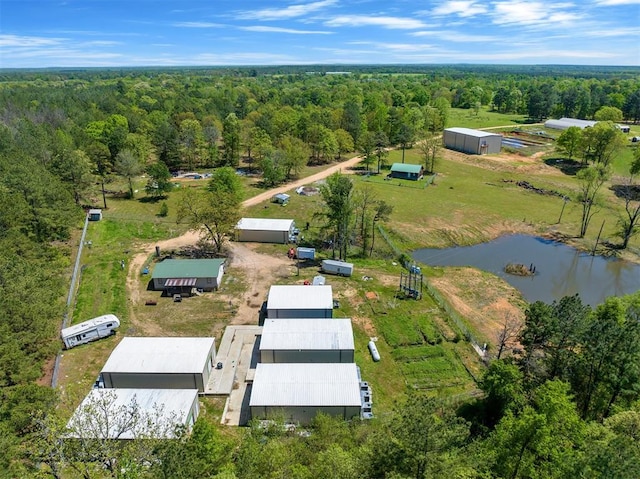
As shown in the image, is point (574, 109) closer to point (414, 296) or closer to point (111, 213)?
point (414, 296)

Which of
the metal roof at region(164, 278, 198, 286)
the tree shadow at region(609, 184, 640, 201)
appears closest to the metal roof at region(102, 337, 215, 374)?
the metal roof at region(164, 278, 198, 286)

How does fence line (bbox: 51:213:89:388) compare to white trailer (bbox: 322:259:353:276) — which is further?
white trailer (bbox: 322:259:353:276)

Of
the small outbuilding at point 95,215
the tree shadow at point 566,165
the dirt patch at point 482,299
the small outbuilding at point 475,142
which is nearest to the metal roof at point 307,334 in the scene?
the dirt patch at point 482,299

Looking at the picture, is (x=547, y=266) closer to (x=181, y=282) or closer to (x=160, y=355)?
(x=181, y=282)

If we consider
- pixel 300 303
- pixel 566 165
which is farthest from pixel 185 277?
pixel 566 165

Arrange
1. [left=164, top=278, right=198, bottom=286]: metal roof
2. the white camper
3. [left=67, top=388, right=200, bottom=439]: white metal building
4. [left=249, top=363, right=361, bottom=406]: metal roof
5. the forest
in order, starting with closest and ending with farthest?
the forest < [left=67, top=388, right=200, bottom=439]: white metal building < [left=249, top=363, right=361, bottom=406]: metal roof < the white camper < [left=164, top=278, right=198, bottom=286]: metal roof

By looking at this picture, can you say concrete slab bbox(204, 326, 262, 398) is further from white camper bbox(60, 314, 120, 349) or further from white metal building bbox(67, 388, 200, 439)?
white camper bbox(60, 314, 120, 349)
